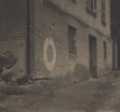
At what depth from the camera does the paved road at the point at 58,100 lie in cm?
792

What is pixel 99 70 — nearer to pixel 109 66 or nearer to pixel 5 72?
pixel 109 66

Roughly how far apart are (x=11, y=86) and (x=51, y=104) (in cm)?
214

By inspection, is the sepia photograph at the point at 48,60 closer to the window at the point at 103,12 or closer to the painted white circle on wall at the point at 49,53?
the painted white circle on wall at the point at 49,53

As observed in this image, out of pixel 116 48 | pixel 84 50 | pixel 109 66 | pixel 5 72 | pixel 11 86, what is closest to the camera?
pixel 11 86

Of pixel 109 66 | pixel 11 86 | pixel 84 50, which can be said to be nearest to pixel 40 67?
pixel 11 86

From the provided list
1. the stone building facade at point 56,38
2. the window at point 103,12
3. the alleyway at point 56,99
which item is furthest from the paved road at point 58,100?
the window at point 103,12

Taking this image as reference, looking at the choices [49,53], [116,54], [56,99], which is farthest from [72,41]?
[116,54]

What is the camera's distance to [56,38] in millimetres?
12930

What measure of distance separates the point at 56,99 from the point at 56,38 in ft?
14.6

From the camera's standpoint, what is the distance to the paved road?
7922 millimetres

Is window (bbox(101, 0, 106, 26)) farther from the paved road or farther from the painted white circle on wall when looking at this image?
the paved road

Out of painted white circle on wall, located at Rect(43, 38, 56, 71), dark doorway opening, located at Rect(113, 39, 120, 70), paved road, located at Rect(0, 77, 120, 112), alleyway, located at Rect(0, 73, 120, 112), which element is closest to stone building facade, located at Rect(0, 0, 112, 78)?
painted white circle on wall, located at Rect(43, 38, 56, 71)

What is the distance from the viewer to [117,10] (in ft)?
85.0

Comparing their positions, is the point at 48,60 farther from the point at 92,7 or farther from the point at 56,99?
the point at 92,7
